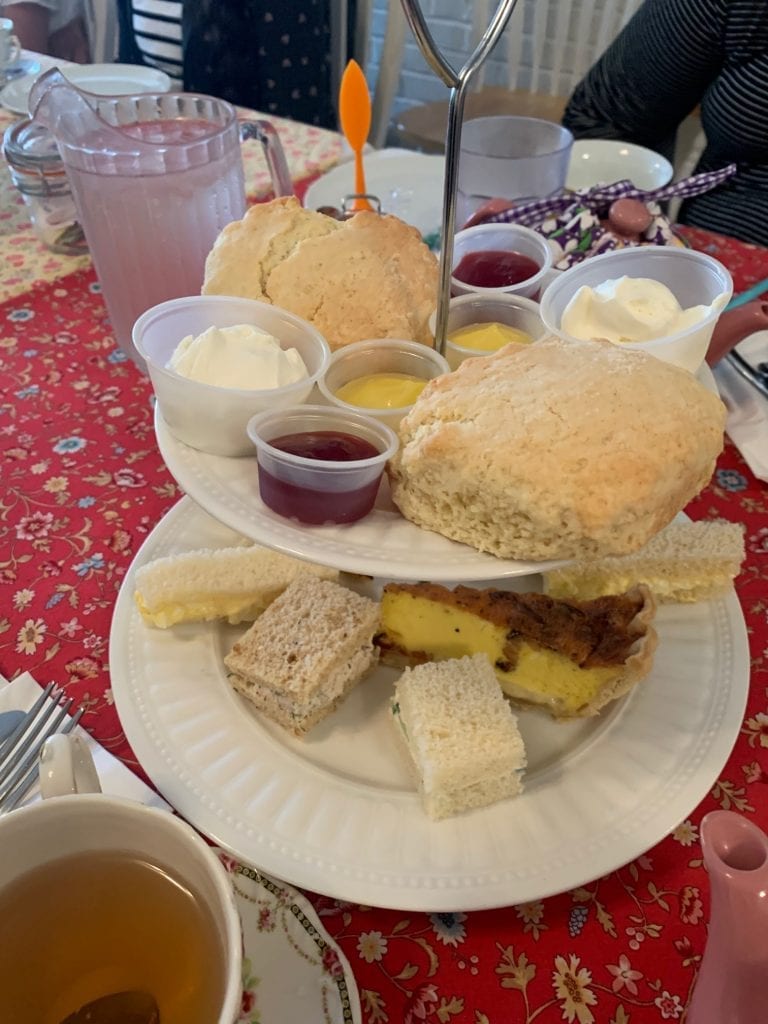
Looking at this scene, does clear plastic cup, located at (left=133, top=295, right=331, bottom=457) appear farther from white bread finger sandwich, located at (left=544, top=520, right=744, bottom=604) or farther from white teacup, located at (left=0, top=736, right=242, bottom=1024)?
white bread finger sandwich, located at (left=544, top=520, right=744, bottom=604)

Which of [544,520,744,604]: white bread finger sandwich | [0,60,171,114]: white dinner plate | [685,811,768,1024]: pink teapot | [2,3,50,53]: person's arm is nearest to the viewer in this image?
[685,811,768,1024]: pink teapot

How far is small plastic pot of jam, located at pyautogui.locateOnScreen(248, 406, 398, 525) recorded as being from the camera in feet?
2.09

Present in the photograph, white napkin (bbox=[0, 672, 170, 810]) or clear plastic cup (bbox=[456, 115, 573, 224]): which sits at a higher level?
clear plastic cup (bbox=[456, 115, 573, 224])

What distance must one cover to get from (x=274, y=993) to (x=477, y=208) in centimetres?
138

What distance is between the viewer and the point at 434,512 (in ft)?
2.16

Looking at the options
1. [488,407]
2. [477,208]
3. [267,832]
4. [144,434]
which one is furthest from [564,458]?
[477,208]

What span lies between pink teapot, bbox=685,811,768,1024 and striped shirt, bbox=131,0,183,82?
10.9 feet

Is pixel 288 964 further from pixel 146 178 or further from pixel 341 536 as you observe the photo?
pixel 146 178

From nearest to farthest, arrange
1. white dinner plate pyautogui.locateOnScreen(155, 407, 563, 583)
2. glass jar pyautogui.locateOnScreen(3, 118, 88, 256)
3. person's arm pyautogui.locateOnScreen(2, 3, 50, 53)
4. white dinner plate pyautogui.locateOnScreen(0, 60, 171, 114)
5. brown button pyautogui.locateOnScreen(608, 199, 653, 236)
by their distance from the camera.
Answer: white dinner plate pyautogui.locateOnScreen(155, 407, 563, 583), brown button pyautogui.locateOnScreen(608, 199, 653, 236), glass jar pyautogui.locateOnScreen(3, 118, 88, 256), white dinner plate pyautogui.locateOnScreen(0, 60, 171, 114), person's arm pyautogui.locateOnScreen(2, 3, 50, 53)

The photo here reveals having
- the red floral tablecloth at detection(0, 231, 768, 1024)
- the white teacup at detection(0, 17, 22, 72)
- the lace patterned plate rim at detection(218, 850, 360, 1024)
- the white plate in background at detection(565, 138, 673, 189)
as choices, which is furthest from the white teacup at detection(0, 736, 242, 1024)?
the white teacup at detection(0, 17, 22, 72)

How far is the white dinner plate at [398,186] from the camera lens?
5.12 feet

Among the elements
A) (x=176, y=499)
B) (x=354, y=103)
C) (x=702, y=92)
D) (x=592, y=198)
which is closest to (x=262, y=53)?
(x=702, y=92)

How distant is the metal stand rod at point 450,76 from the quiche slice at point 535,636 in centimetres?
34

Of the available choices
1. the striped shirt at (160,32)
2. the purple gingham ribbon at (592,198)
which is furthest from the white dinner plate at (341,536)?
the striped shirt at (160,32)
